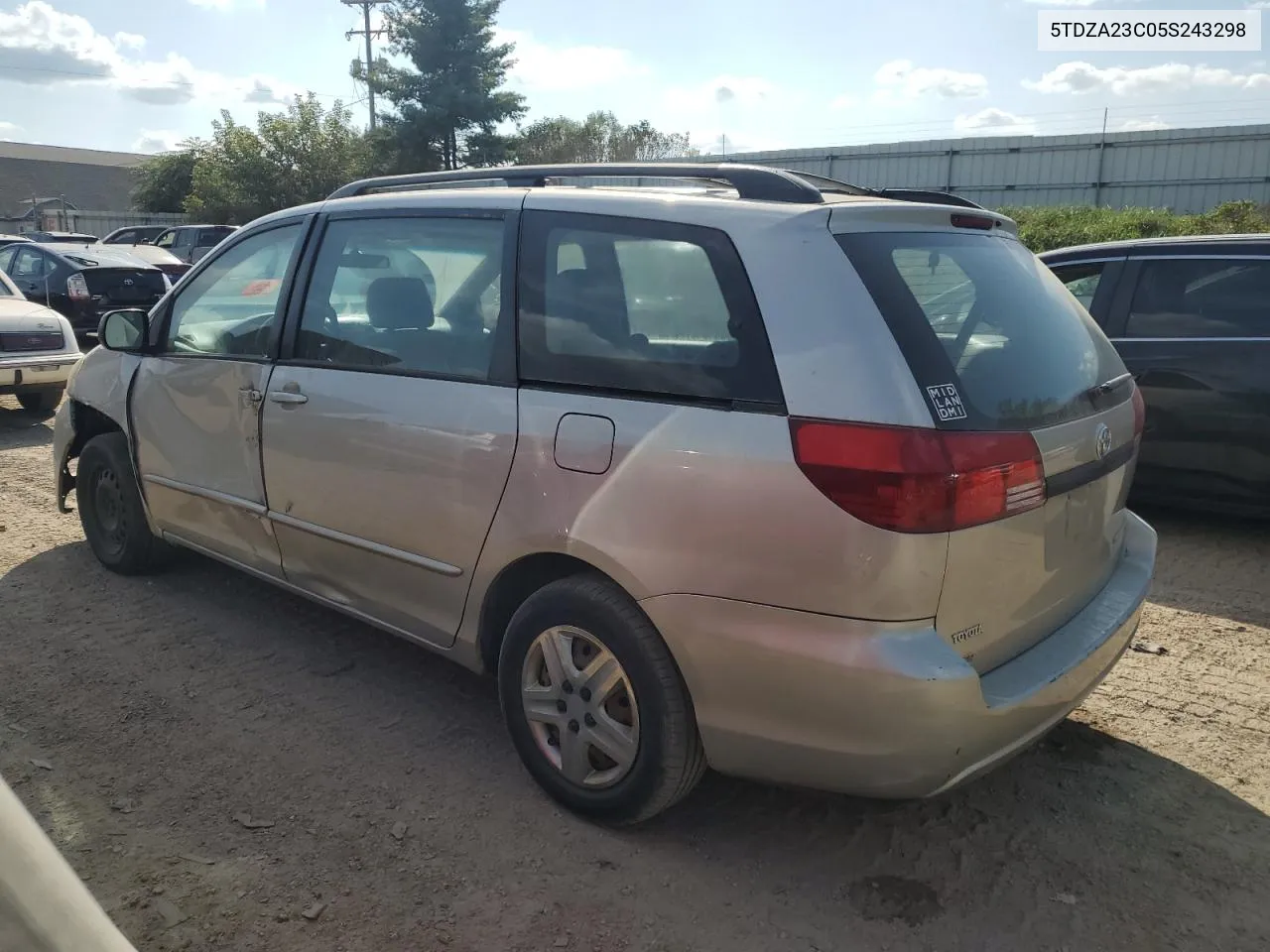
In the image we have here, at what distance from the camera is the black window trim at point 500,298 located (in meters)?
3.01

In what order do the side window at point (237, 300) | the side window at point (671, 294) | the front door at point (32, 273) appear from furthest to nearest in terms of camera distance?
the front door at point (32, 273) < the side window at point (237, 300) < the side window at point (671, 294)

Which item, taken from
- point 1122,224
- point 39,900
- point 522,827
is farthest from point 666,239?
point 1122,224

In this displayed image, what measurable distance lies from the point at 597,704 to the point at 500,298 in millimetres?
1286

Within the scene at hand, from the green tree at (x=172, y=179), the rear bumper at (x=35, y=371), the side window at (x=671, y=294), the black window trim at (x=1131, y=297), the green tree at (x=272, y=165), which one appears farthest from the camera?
the green tree at (x=172, y=179)

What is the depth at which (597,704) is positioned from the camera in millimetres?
2783

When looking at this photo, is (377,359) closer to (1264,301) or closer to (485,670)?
(485,670)

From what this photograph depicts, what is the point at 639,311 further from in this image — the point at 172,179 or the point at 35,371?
the point at 172,179

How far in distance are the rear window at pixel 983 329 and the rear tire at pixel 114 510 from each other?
383 cm

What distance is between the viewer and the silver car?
2.30m

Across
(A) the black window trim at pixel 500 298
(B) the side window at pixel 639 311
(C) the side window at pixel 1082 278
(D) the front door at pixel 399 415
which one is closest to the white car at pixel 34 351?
(A) the black window trim at pixel 500 298

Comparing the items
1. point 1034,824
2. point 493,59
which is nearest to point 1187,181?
point 493,59

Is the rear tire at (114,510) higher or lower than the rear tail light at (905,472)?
lower

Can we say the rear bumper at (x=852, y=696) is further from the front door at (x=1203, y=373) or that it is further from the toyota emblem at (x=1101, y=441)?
the front door at (x=1203, y=373)

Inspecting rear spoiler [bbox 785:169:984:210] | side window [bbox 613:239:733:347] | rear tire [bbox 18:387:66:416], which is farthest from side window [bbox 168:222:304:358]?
rear tire [bbox 18:387:66:416]
